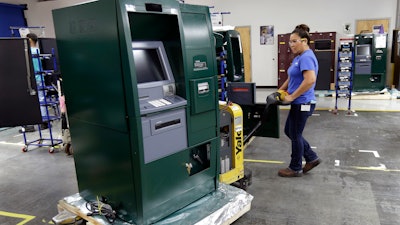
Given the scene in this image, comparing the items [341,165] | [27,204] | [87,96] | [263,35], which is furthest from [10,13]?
[341,165]

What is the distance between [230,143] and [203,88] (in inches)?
36.8

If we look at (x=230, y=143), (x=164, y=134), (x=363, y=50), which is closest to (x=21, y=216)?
(x=164, y=134)

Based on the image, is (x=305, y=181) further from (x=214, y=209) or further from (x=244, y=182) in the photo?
(x=214, y=209)

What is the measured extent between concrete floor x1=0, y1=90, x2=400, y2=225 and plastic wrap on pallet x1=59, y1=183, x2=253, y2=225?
0.69 ft

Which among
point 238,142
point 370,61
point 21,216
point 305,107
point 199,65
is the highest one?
point 199,65

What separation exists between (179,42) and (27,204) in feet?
8.55

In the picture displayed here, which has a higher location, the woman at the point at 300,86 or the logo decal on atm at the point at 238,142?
the woman at the point at 300,86

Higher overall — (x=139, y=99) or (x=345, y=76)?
(x=139, y=99)

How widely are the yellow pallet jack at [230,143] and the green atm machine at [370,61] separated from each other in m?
7.18

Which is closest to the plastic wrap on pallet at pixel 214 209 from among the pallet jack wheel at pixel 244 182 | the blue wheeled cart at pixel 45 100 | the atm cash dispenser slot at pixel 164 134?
the pallet jack wheel at pixel 244 182

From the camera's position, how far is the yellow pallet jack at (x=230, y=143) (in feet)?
11.1

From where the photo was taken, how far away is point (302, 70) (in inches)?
137

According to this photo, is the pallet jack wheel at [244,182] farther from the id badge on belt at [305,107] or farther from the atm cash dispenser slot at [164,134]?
the atm cash dispenser slot at [164,134]

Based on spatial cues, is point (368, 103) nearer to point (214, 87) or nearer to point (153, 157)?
point (214, 87)
